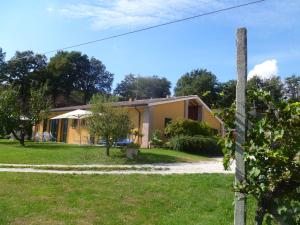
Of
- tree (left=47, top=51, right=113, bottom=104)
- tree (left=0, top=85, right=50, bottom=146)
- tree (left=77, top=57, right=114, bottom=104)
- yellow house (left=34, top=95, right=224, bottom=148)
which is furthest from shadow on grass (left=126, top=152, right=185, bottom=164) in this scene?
tree (left=77, top=57, right=114, bottom=104)

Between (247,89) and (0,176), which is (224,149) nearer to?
(247,89)

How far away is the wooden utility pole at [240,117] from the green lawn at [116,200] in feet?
10.4

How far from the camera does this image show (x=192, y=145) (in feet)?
87.6

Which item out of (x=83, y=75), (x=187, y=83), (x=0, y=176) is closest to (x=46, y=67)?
(x=83, y=75)

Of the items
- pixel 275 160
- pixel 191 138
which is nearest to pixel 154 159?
pixel 191 138

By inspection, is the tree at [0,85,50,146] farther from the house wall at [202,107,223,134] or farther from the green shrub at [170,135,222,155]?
the house wall at [202,107,223,134]

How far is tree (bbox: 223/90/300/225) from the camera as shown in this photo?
14.3ft

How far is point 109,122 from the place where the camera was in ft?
66.4

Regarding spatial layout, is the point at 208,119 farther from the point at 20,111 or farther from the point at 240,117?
the point at 240,117

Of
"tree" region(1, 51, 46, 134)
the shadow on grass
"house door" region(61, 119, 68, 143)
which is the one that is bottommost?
the shadow on grass

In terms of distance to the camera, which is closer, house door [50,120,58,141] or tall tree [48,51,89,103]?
house door [50,120,58,141]

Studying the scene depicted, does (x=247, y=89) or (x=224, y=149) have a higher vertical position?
(x=247, y=89)

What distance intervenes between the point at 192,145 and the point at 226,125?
2197 centimetres

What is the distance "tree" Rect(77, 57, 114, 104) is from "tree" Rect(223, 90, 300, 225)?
6990cm
